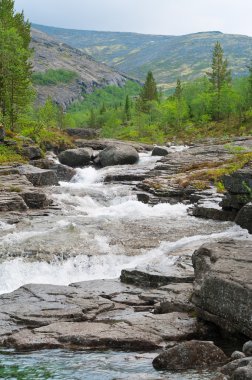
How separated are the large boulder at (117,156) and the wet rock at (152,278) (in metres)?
35.7

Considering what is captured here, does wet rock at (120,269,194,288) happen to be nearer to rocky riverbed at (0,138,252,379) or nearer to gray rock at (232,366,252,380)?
rocky riverbed at (0,138,252,379)

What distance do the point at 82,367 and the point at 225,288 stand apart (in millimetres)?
3816

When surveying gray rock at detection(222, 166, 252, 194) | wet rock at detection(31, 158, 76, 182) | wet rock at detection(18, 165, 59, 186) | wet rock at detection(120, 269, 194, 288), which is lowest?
wet rock at detection(31, 158, 76, 182)

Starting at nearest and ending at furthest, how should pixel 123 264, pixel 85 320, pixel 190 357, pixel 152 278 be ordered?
pixel 190 357, pixel 85 320, pixel 152 278, pixel 123 264

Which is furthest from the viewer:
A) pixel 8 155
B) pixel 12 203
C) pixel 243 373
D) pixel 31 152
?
pixel 31 152

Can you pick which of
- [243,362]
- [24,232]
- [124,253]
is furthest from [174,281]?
[24,232]

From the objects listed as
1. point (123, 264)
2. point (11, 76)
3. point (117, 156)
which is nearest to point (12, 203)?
point (123, 264)

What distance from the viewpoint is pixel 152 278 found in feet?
52.0

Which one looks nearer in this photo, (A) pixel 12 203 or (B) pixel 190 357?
(B) pixel 190 357

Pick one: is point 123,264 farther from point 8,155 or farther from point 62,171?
point 8,155

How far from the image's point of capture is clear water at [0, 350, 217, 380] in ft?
30.7

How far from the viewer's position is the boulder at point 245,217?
23.0 metres

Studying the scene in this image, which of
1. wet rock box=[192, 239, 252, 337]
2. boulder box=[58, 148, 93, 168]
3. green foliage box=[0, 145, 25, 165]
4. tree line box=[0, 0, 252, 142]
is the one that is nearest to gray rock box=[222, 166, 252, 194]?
wet rock box=[192, 239, 252, 337]

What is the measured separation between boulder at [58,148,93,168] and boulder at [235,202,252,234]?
31291 millimetres
